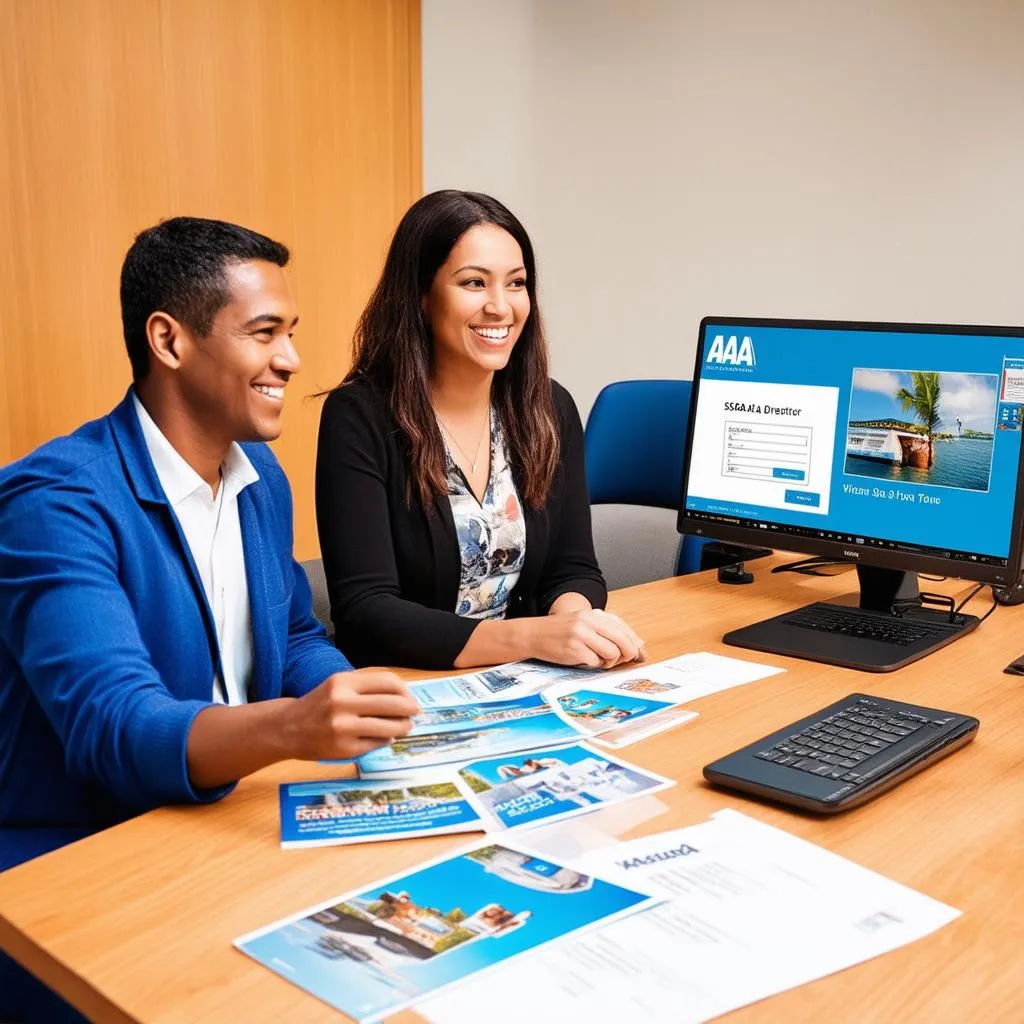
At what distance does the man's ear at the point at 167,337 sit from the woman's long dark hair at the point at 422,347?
0.54 meters

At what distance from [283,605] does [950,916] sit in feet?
2.85

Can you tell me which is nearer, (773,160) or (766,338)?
(766,338)

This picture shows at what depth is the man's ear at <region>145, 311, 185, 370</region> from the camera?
1.37 metres

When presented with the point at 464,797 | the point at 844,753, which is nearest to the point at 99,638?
the point at 464,797

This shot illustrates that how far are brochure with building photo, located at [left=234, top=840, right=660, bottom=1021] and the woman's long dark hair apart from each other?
96 centimetres

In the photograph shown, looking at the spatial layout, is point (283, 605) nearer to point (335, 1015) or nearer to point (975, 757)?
point (335, 1015)

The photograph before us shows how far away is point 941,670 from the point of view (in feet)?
5.22

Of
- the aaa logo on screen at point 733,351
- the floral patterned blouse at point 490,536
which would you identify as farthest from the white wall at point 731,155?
the floral patterned blouse at point 490,536

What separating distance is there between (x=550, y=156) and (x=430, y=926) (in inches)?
152

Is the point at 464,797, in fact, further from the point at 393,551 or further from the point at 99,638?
the point at 393,551

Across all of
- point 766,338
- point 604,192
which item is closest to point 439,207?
point 766,338

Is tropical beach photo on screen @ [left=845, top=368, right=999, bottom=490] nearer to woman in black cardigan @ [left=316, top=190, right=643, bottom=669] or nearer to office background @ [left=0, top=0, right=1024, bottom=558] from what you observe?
woman in black cardigan @ [left=316, top=190, right=643, bottom=669]

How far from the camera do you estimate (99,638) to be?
1130mm

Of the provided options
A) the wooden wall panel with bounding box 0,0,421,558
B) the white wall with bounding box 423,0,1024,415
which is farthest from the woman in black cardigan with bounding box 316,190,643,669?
the white wall with bounding box 423,0,1024,415
